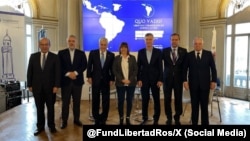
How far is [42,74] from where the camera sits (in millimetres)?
3965

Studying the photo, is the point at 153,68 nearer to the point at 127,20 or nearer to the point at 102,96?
the point at 102,96

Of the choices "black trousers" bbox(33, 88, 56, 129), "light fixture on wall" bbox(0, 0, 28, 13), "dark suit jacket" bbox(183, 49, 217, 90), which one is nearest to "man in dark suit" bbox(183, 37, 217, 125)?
"dark suit jacket" bbox(183, 49, 217, 90)

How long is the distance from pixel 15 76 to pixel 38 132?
123 inches

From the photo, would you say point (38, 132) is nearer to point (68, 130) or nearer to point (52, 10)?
point (68, 130)

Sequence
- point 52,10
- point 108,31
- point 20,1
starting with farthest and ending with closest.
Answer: point 52,10 → point 108,31 → point 20,1

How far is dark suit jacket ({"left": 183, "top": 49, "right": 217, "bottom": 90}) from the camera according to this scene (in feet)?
12.9

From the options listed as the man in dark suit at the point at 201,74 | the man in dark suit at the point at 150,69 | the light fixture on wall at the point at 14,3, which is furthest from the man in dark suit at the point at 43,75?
the light fixture on wall at the point at 14,3

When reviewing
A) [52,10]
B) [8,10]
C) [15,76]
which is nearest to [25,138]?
[15,76]

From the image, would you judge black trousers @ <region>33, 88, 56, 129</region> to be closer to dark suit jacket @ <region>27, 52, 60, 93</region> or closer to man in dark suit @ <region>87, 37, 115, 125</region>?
dark suit jacket @ <region>27, 52, 60, 93</region>

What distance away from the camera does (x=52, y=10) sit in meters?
9.20

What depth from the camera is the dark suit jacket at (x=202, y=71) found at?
155 inches

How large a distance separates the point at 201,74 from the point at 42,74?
2.27 metres

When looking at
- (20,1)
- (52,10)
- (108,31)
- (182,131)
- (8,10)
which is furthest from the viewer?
(52,10)

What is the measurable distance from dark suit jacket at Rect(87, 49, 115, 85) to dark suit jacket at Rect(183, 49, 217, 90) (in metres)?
1.25
